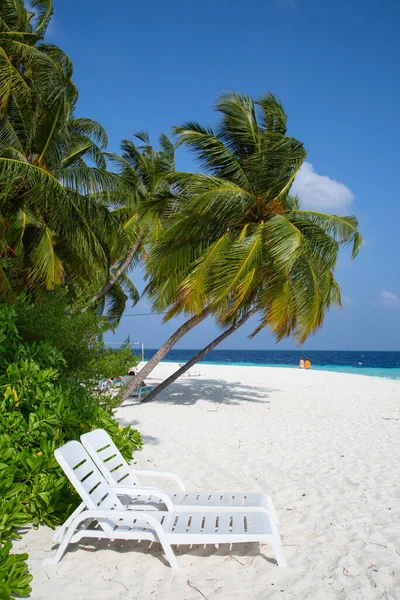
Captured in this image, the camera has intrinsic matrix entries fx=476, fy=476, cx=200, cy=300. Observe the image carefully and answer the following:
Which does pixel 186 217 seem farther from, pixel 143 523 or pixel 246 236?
pixel 143 523

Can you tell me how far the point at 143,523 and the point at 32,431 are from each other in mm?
1407

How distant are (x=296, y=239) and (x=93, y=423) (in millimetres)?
7011

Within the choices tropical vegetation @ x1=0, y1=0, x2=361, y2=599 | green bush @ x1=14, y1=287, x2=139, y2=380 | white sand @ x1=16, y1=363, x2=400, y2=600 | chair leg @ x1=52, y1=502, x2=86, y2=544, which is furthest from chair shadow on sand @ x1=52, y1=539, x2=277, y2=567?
tropical vegetation @ x1=0, y1=0, x2=361, y2=599

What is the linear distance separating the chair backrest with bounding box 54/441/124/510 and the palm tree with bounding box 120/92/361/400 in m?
7.07

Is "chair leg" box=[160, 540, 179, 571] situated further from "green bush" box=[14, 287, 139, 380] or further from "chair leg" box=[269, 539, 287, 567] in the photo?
"green bush" box=[14, 287, 139, 380]

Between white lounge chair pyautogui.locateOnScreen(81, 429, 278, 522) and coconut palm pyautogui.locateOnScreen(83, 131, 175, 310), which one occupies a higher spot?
coconut palm pyautogui.locateOnScreen(83, 131, 175, 310)

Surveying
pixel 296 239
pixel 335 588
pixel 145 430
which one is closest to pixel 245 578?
pixel 335 588

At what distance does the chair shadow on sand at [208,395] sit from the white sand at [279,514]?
2.10 m

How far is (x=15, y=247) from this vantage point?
11.1 m

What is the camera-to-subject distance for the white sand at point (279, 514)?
320 centimetres

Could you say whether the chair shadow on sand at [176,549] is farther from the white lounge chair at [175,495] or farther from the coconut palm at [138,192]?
the coconut palm at [138,192]

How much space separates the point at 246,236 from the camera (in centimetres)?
1183

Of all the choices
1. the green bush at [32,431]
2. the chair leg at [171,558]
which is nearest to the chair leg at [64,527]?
the green bush at [32,431]

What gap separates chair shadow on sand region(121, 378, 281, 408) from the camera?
13750 millimetres
